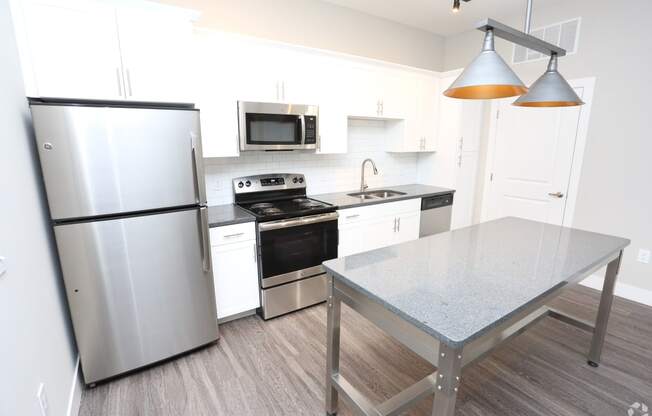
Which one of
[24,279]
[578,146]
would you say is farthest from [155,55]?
[578,146]

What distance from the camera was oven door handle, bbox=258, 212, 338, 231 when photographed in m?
2.49

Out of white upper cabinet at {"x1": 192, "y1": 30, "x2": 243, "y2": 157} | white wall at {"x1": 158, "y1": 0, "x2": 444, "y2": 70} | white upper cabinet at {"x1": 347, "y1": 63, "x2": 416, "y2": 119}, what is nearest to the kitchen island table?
white upper cabinet at {"x1": 192, "y1": 30, "x2": 243, "y2": 157}

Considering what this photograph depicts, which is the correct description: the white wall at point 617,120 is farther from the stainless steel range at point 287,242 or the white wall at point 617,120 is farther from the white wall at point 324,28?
the stainless steel range at point 287,242

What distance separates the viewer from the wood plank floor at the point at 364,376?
1.81 meters

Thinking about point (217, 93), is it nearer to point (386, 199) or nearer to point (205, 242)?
point (205, 242)

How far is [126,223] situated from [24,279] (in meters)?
0.54

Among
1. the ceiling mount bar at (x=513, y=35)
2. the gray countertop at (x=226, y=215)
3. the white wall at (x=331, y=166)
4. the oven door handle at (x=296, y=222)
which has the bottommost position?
the oven door handle at (x=296, y=222)

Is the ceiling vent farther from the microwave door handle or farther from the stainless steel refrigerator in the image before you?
the stainless steel refrigerator

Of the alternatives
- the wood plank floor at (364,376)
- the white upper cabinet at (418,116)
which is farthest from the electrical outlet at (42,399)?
the white upper cabinet at (418,116)

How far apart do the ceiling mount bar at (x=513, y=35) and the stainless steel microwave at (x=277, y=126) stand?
1690 mm

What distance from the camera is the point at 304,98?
2875 mm

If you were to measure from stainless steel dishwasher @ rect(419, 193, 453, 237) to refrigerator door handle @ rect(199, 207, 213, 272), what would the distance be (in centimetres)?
248

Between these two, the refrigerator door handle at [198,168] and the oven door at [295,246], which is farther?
the oven door at [295,246]

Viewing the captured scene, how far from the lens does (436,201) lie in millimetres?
3787
